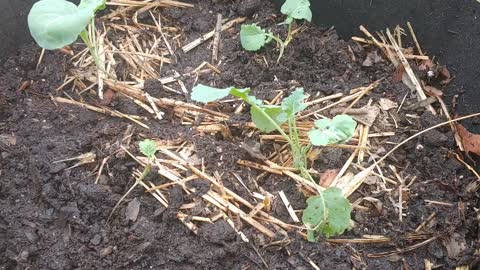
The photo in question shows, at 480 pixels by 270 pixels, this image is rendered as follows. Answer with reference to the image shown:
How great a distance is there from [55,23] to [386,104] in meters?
1.03

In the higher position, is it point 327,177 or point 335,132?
point 335,132

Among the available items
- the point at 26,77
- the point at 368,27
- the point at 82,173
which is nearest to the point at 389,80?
the point at 368,27

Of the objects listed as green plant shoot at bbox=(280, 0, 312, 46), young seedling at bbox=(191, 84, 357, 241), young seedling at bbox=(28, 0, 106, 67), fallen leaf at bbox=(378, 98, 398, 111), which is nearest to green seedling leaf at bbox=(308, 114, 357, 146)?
young seedling at bbox=(191, 84, 357, 241)

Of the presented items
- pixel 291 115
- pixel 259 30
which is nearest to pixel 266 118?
pixel 291 115

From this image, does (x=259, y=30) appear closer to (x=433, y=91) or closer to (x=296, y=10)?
(x=296, y=10)

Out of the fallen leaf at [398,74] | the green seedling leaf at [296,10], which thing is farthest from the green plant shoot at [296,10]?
the fallen leaf at [398,74]

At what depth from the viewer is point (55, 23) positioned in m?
1.53

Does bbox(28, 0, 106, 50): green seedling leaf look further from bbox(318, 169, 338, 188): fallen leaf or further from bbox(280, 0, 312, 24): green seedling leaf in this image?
bbox(318, 169, 338, 188): fallen leaf

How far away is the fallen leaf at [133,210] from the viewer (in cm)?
151

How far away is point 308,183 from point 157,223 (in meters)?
0.44

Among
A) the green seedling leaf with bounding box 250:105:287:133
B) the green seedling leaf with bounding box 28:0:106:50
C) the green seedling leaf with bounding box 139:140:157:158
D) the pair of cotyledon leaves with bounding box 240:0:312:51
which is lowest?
the green seedling leaf with bounding box 139:140:157:158

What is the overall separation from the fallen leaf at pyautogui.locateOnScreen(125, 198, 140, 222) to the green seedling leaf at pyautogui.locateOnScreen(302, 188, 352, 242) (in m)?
0.45

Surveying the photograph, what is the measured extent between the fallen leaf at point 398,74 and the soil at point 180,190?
27 mm

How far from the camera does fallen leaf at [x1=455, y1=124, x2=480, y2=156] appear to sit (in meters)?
1.67
